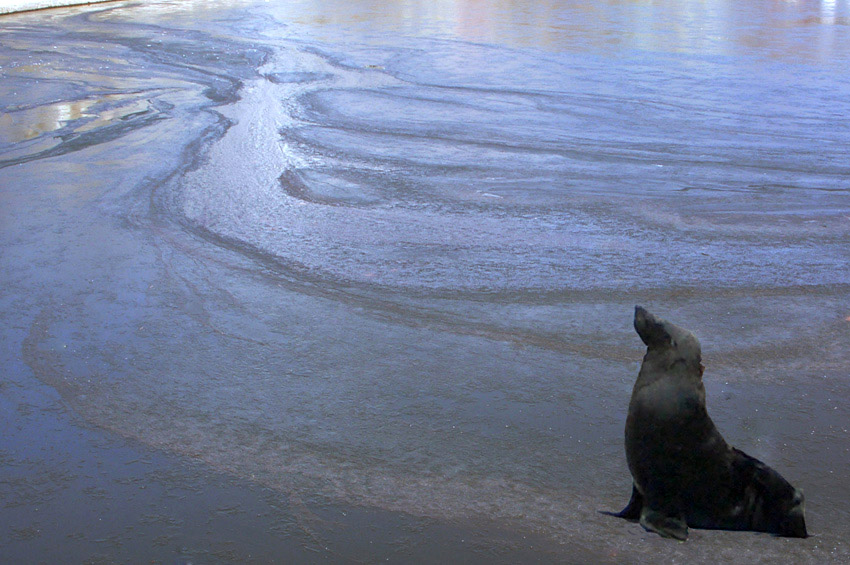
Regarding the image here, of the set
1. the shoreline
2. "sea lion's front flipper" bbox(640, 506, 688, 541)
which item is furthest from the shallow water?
the shoreline

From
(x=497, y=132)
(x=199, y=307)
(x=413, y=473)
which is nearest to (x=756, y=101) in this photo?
(x=497, y=132)

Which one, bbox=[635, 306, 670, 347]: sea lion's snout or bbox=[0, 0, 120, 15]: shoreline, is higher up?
bbox=[0, 0, 120, 15]: shoreline

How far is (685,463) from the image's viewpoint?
311 centimetres

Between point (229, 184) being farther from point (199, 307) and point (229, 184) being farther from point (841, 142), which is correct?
point (841, 142)

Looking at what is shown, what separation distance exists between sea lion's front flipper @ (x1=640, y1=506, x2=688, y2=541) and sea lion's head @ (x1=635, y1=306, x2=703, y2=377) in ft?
1.81

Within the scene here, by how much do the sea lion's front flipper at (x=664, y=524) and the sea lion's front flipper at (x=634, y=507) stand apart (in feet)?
0.13

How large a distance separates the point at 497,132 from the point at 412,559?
7472 mm

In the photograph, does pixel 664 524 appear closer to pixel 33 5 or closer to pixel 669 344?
pixel 669 344

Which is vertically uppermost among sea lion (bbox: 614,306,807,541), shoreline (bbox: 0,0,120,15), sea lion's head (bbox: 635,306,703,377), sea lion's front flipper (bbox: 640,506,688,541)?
shoreline (bbox: 0,0,120,15)

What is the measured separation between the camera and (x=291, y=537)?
3238 mm

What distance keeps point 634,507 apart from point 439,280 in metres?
2.79

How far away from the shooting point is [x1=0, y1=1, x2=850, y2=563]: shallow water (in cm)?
368

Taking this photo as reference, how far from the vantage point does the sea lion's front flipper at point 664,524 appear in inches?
124

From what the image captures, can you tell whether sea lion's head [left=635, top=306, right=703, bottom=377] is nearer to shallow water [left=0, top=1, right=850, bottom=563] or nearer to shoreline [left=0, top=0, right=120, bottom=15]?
shallow water [left=0, top=1, right=850, bottom=563]
